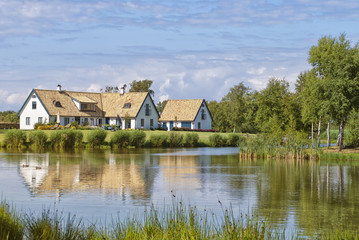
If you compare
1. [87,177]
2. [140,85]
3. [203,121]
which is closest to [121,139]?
[87,177]

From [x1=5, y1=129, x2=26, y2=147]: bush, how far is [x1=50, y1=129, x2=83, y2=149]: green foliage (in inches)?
124

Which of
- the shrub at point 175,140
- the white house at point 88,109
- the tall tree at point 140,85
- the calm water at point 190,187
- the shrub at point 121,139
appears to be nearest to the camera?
the calm water at point 190,187

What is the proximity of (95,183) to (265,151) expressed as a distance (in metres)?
19.6

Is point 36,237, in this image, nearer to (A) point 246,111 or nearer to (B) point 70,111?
(B) point 70,111

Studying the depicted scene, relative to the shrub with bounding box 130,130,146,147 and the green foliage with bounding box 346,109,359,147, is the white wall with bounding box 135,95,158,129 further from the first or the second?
the green foliage with bounding box 346,109,359,147

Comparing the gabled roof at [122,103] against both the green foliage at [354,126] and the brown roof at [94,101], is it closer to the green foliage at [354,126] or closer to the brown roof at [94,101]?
the brown roof at [94,101]

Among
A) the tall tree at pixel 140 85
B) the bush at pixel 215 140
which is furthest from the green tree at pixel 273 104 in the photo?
the tall tree at pixel 140 85

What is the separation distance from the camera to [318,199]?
839 inches

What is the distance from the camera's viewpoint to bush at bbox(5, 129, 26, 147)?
5260cm

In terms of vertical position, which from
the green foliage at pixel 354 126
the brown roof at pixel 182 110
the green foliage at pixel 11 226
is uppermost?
the brown roof at pixel 182 110

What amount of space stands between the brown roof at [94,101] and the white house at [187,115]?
7.18 m

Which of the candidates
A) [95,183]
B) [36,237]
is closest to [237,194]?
[95,183]

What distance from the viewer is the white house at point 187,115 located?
84938 millimetres

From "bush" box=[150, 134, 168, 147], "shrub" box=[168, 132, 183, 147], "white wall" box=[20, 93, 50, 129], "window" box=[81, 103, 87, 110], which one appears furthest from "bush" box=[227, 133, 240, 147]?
"white wall" box=[20, 93, 50, 129]
